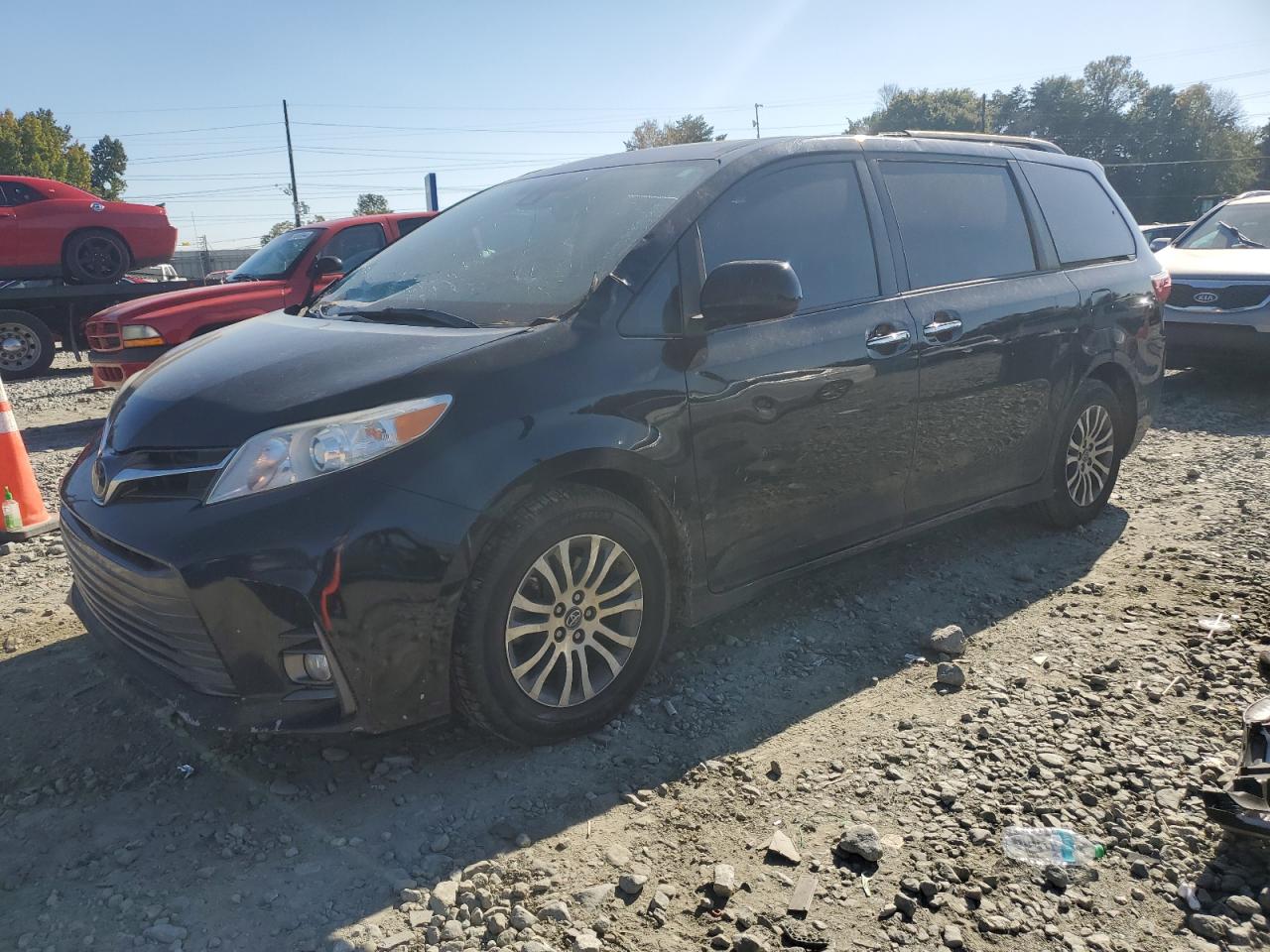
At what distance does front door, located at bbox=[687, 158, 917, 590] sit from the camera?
330 centimetres

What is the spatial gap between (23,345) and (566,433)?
12.7m

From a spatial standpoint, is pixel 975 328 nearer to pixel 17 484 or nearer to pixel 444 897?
pixel 444 897

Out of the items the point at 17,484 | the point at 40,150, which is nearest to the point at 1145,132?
the point at 40,150

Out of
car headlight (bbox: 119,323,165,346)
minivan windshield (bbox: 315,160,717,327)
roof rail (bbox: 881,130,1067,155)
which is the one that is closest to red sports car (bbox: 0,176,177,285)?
car headlight (bbox: 119,323,165,346)

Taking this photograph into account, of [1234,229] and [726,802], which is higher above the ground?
[1234,229]

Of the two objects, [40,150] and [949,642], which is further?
[40,150]

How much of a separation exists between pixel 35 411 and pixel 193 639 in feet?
29.7

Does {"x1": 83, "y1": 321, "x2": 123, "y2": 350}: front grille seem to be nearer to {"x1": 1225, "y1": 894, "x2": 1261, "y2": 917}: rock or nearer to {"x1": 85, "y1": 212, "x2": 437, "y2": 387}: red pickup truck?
{"x1": 85, "y1": 212, "x2": 437, "y2": 387}: red pickup truck

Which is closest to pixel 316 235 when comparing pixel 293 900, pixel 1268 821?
pixel 293 900

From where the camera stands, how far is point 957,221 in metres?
4.25

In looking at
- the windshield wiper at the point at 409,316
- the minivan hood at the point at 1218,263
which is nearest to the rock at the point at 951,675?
the windshield wiper at the point at 409,316

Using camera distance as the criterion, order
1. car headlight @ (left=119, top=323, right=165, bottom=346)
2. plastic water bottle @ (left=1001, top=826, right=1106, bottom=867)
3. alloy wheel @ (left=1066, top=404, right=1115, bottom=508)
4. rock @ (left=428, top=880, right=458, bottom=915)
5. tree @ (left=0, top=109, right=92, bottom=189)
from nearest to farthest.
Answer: rock @ (left=428, top=880, right=458, bottom=915) → plastic water bottle @ (left=1001, top=826, right=1106, bottom=867) → alloy wheel @ (left=1066, top=404, right=1115, bottom=508) → car headlight @ (left=119, top=323, right=165, bottom=346) → tree @ (left=0, top=109, right=92, bottom=189)

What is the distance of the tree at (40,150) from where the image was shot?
51406mm

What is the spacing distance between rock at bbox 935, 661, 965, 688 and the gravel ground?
0.07 feet
